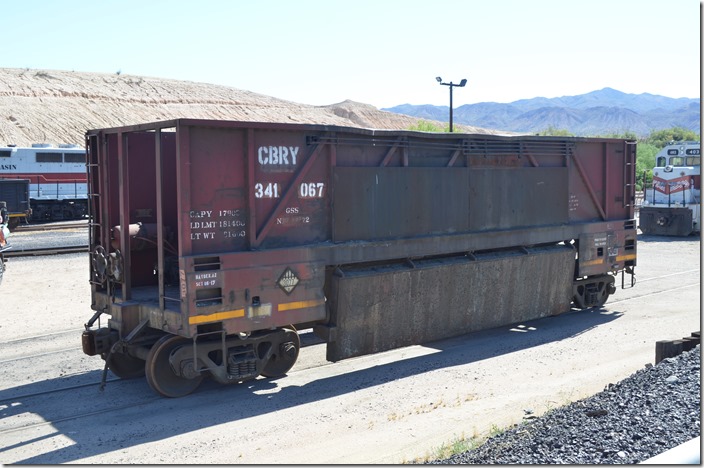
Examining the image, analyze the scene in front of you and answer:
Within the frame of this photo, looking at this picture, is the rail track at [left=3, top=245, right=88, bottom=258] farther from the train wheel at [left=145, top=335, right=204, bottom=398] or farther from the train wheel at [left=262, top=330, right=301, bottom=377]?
the train wheel at [left=262, top=330, right=301, bottom=377]

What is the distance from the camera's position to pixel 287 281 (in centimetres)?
1010

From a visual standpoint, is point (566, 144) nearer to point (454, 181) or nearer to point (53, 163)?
point (454, 181)

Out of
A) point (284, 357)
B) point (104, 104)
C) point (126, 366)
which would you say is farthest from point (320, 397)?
point (104, 104)

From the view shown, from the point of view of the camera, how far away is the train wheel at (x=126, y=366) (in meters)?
10.5

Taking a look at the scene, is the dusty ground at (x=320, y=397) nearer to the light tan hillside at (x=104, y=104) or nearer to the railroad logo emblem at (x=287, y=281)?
the railroad logo emblem at (x=287, y=281)

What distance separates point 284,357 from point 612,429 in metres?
5.17

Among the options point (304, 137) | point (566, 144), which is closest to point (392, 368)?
point (304, 137)

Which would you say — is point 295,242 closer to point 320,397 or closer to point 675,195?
point 320,397

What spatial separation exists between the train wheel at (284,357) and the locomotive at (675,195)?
24.9 metres

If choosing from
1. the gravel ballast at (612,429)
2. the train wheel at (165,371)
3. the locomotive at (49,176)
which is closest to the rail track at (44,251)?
the locomotive at (49,176)

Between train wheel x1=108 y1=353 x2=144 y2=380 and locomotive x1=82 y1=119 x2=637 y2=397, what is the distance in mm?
20

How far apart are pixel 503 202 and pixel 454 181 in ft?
4.43

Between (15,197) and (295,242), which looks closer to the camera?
(295,242)

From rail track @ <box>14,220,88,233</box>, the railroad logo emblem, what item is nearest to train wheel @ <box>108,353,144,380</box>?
the railroad logo emblem
